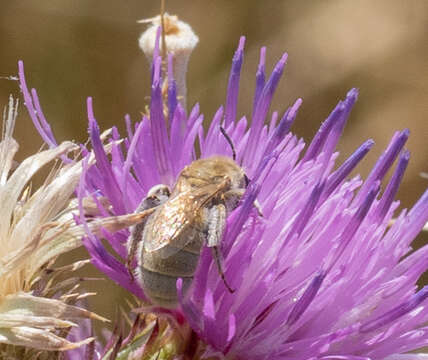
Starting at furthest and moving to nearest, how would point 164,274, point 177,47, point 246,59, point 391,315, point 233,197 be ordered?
point 246,59, point 177,47, point 233,197, point 391,315, point 164,274

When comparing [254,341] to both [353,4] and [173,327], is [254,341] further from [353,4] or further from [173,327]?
[353,4]

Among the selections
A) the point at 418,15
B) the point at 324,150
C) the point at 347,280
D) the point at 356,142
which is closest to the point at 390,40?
the point at 418,15

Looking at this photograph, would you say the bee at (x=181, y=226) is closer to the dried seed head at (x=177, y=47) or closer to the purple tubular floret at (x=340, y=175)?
the purple tubular floret at (x=340, y=175)

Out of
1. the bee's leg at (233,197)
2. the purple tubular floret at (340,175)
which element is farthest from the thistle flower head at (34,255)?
the purple tubular floret at (340,175)

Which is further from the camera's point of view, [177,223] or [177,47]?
[177,47]

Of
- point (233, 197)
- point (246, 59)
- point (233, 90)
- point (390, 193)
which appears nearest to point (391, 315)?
point (390, 193)

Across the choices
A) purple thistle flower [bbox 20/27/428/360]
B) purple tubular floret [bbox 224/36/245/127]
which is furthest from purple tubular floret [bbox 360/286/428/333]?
purple tubular floret [bbox 224/36/245/127]

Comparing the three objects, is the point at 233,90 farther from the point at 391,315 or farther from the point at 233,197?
the point at 391,315
